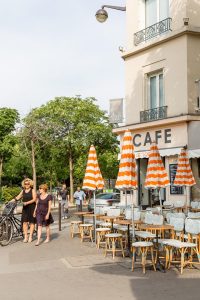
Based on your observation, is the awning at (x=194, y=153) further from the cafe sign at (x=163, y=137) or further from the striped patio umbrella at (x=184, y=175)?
the striped patio umbrella at (x=184, y=175)

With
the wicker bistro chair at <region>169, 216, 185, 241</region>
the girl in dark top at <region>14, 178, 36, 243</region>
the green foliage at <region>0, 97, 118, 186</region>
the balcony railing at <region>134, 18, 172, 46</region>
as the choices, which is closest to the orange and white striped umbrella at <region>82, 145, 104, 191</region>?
the girl in dark top at <region>14, 178, 36, 243</region>

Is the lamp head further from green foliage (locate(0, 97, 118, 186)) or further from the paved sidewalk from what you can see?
green foliage (locate(0, 97, 118, 186))

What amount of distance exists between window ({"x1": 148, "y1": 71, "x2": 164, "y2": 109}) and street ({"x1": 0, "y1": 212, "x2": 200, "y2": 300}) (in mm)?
9871

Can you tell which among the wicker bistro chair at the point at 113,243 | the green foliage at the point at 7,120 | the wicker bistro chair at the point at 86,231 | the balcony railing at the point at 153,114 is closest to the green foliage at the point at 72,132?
the green foliage at the point at 7,120

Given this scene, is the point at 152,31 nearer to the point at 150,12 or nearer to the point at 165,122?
the point at 150,12

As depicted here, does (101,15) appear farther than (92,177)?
Yes

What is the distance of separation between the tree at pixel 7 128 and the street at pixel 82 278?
25274mm

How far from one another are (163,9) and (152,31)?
41.4 inches

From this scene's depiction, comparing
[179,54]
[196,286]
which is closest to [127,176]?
[196,286]

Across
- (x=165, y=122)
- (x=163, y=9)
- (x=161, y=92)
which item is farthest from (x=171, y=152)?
(x=163, y=9)

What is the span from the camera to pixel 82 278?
8.30 meters

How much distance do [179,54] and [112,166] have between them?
2495cm

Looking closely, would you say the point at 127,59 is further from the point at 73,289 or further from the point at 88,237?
the point at 73,289

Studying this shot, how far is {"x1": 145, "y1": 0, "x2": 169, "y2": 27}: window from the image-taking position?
63.2 ft
